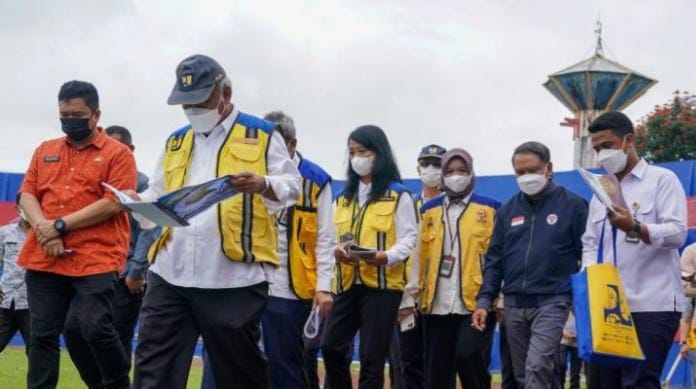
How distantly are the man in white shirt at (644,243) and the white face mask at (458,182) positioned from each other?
217 cm

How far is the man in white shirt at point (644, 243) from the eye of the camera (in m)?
6.55

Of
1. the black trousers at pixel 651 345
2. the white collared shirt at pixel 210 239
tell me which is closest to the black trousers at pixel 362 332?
the black trousers at pixel 651 345

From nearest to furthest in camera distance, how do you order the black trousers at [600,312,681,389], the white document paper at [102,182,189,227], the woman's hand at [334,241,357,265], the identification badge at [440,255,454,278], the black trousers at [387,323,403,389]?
the white document paper at [102,182,189,227] < the black trousers at [600,312,681,389] < the woman's hand at [334,241,357,265] < the identification badge at [440,255,454,278] < the black trousers at [387,323,403,389]

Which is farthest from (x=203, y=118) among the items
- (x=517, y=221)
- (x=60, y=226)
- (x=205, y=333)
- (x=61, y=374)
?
(x=61, y=374)

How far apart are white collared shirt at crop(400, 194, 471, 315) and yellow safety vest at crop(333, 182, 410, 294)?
1.36 feet

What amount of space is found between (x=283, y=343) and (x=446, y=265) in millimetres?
1916

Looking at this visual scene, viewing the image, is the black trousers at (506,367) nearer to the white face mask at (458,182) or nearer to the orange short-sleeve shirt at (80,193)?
the white face mask at (458,182)

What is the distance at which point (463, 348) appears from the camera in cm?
868

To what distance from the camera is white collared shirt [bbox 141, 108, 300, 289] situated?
5.70 m

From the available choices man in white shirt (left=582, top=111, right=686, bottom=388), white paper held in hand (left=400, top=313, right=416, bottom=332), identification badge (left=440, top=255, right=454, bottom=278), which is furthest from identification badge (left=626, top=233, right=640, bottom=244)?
white paper held in hand (left=400, top=313, right=416, bottom=332)

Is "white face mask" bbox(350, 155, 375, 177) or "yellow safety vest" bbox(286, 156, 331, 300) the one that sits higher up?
"white face mask" bbox(350, 155, 375, 177)

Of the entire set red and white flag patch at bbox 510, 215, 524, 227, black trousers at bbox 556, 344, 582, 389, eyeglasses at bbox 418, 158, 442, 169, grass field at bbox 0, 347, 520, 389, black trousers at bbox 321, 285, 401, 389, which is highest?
eyeglasses at bbox 418, 158, 442, 169

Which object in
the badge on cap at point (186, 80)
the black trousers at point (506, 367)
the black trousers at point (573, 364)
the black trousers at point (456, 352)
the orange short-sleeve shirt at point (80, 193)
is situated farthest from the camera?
the black trousers at point (573, 364)

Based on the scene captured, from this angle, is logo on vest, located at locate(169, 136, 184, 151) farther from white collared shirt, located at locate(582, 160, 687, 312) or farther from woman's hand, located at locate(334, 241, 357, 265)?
white collared shirt, located at locate(582, 160, 687, 312)
